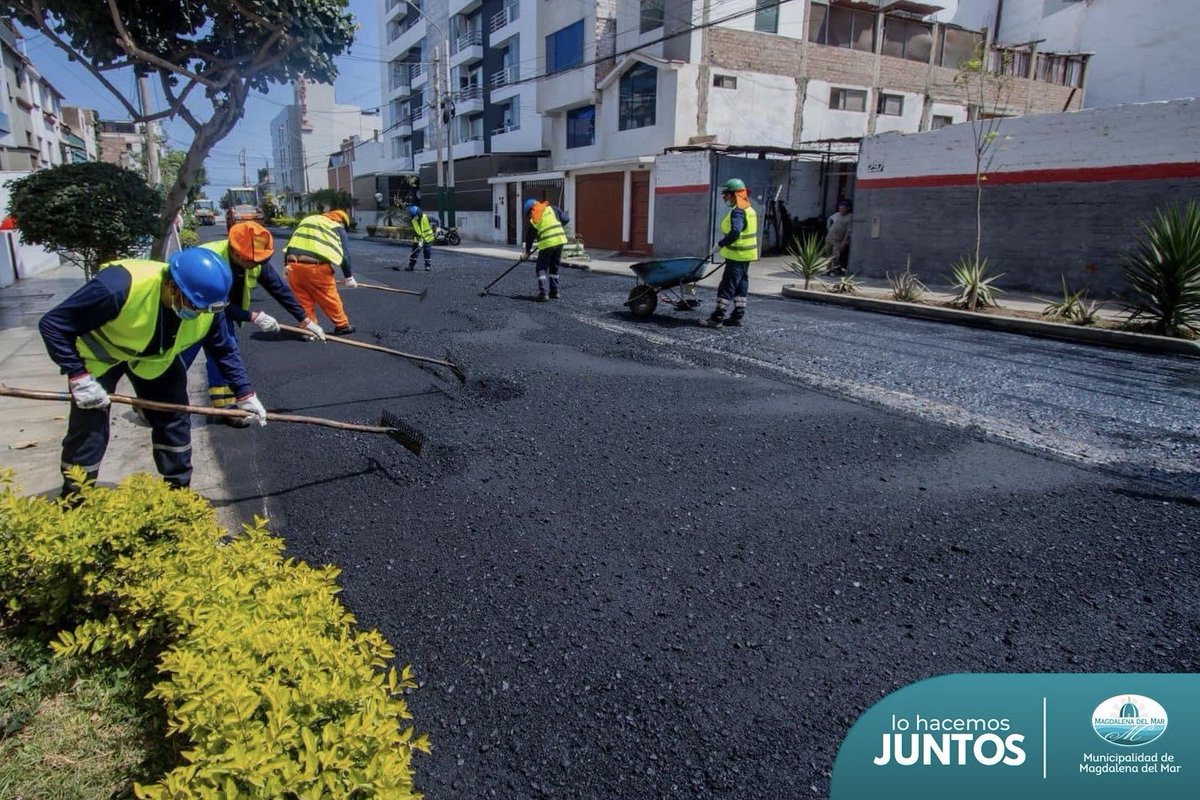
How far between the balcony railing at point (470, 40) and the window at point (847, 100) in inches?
781

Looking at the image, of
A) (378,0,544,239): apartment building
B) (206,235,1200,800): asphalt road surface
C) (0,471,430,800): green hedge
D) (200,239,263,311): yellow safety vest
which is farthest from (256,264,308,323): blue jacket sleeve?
(378,0,544,239): apartment building

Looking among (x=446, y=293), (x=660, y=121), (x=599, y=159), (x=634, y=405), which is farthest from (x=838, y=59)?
(x=634, y=405)

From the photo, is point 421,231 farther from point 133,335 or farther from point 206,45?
point 133,335

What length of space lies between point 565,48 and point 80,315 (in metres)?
29.3

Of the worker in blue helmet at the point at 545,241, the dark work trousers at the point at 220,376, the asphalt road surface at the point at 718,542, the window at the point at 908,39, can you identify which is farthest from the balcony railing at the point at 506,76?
the dark work trousers at the point at 220,376

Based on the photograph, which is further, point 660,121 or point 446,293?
point 660,121

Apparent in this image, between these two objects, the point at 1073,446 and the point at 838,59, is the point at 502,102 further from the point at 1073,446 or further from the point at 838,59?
the point at 1073,446

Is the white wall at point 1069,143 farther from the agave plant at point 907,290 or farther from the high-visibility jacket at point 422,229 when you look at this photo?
the high-visibility jacket at point 422,229

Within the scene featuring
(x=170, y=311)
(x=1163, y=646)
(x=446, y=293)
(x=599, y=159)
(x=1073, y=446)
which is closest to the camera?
(x=1163, y=646)

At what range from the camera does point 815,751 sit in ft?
7.18

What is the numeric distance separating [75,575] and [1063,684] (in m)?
3.11

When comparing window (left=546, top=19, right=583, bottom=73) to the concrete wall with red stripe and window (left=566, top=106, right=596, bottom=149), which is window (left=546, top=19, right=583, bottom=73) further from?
the concrete wall with red stripe

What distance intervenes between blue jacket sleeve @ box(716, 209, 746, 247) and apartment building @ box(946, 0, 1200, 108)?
22592 millimetres

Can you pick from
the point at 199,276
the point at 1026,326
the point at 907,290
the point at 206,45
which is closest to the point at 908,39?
the point at 907,290
